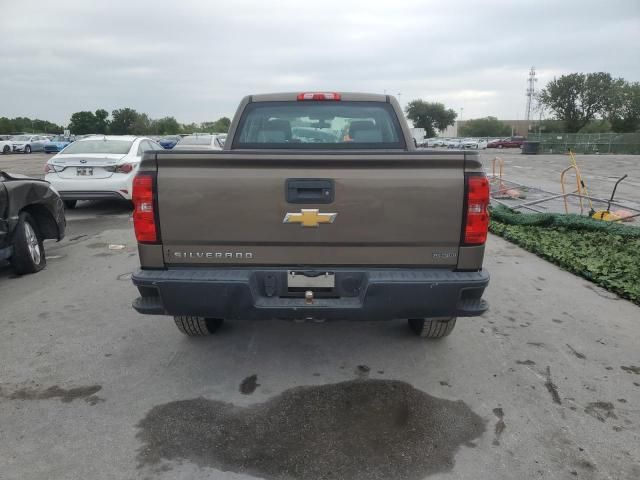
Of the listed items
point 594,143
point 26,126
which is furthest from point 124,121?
point 594,143

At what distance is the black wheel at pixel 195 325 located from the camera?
154 inches

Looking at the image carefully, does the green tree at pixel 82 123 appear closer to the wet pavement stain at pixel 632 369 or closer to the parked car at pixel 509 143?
the parked car at pixel 509 143

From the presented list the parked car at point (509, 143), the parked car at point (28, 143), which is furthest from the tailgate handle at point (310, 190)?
the parked car at point (509, 143)

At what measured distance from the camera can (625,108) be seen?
62.6 m

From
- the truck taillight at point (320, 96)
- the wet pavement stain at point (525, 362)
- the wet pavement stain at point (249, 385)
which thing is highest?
the truck taillight at point (320, 96)

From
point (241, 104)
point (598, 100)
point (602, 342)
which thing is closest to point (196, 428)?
point (241, 104)

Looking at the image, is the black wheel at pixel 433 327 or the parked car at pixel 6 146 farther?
the parked car at pixel 6 146

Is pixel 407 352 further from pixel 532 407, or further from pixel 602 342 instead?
pixel 602 342

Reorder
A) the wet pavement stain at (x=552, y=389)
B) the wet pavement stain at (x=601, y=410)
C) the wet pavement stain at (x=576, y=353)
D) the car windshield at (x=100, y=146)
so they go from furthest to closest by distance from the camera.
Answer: the car windshield at (x=100, y=146), the wet pavement stain at (x=576, y=353), the wet pavement stain at (x=552, y=389), the wet pavement stain at (x=601, y=410)

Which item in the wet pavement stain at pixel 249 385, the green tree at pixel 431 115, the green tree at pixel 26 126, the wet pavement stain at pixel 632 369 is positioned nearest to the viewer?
the wet pavement stain at pixel 249 385

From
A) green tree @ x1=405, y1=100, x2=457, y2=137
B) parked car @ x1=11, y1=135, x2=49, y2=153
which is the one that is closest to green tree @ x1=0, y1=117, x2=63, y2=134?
parked car @ x1=11, y1=135, x2=49, y2=153

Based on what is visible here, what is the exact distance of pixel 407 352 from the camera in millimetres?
3938

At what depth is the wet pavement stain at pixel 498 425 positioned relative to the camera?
2.83 metres

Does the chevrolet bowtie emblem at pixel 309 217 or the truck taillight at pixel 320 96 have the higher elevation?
the truck taillight at pixel 320 96
